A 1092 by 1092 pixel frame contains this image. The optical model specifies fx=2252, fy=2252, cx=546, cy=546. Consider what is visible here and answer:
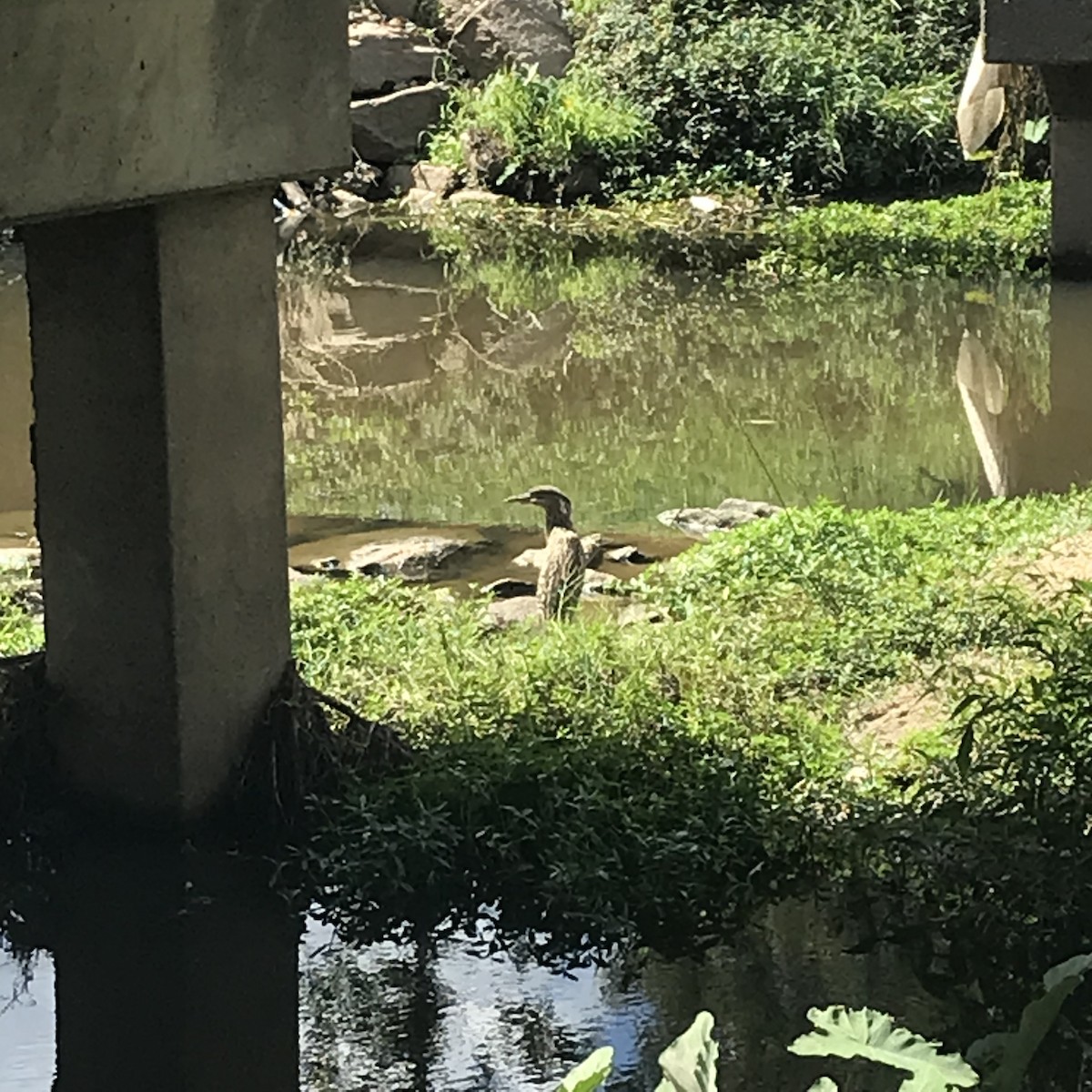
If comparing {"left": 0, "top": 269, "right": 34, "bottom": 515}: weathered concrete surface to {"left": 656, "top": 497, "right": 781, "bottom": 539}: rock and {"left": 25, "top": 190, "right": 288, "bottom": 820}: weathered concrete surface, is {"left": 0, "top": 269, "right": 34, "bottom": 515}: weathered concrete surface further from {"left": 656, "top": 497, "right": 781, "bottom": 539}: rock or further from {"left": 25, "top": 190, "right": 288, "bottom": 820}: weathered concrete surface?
{"left": 25, "top": 190, "right": 288, "bottom": 820}: weathered concrete surface

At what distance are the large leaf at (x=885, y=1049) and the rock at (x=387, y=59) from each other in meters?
17.1

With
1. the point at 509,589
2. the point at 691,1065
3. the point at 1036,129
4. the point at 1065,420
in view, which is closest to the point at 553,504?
the point at 509,589

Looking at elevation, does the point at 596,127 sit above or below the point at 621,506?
above

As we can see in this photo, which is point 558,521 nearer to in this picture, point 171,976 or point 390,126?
point 171,976

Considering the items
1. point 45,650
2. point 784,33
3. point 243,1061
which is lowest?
point 243,1061

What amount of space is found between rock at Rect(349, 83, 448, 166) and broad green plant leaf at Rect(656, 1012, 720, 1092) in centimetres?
1706

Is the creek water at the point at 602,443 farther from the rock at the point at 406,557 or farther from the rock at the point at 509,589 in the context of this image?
the rock at the point at 509,589

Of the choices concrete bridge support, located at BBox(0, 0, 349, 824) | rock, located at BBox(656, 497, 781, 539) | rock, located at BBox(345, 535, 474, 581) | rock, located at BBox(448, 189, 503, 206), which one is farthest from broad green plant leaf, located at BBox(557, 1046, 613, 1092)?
rock, located at BBox(448, 189, 503, 206)

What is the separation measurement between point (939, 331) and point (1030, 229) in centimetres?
251

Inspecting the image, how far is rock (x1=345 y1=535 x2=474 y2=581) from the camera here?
8.28m

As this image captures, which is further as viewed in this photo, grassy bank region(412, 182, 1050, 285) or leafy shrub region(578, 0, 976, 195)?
leafy shrub region(578, 0, 976, 195)

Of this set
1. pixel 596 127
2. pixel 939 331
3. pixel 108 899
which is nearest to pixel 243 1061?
pixel 108 899

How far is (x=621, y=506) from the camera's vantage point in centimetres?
930

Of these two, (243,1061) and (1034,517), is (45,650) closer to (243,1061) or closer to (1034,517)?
(243,1061)
